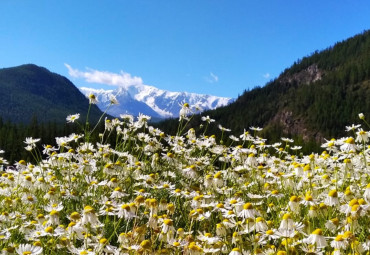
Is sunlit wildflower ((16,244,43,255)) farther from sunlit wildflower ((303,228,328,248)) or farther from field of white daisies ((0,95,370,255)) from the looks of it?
sunlit wildflower ((303,228,328,248))

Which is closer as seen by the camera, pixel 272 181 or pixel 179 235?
pixel 179 235

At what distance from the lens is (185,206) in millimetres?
5270

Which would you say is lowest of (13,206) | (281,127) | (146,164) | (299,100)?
(13,206)

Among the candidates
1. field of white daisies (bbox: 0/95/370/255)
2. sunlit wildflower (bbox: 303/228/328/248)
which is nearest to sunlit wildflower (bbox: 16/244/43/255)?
field of white daisies (bbox: 0/95/370/255)

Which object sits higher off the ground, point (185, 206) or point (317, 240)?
point (317, 240)

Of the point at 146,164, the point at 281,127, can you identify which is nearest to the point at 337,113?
the point at 281,127

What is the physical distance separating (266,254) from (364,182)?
259 centimetres

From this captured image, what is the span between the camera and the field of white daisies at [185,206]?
358 cm

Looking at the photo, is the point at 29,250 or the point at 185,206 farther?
the point at 185,206

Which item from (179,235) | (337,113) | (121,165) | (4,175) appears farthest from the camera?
(337,113)

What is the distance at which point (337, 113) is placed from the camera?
164 meters

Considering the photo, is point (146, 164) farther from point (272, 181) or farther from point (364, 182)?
point (364, 182)

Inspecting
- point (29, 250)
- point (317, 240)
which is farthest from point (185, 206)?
point (29, 250)

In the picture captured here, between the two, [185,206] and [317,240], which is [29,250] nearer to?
[185,206]
